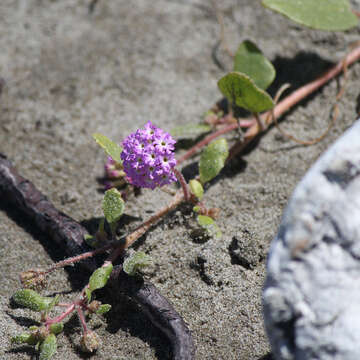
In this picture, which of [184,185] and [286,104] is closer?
[184,185]

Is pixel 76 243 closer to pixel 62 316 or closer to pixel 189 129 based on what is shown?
pixel 62 316

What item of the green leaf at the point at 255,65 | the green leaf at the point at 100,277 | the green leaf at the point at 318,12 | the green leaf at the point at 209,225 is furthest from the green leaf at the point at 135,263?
the green leaf at the point at 318,12

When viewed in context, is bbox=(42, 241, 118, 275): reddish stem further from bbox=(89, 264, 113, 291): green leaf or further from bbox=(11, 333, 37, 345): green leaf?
bbox=(11, 333, 37, 345): green leaf

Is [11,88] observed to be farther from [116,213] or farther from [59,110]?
[116,213]

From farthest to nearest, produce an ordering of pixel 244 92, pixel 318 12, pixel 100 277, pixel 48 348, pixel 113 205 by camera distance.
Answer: pixel 318 12
pixel 244 92
pixel 113 205
pixel 100 277
pixel 48 348

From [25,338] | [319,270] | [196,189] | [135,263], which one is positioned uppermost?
[319,270]

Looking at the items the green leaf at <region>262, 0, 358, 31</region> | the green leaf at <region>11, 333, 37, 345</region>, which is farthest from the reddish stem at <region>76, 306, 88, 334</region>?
the green leaf at <region>262, 0, 358, 31</region>

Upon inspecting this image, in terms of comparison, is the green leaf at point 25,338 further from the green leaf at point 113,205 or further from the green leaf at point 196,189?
the green leaf at point 196,189

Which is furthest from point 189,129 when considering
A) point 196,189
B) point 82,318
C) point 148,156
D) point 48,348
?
point 48,348
